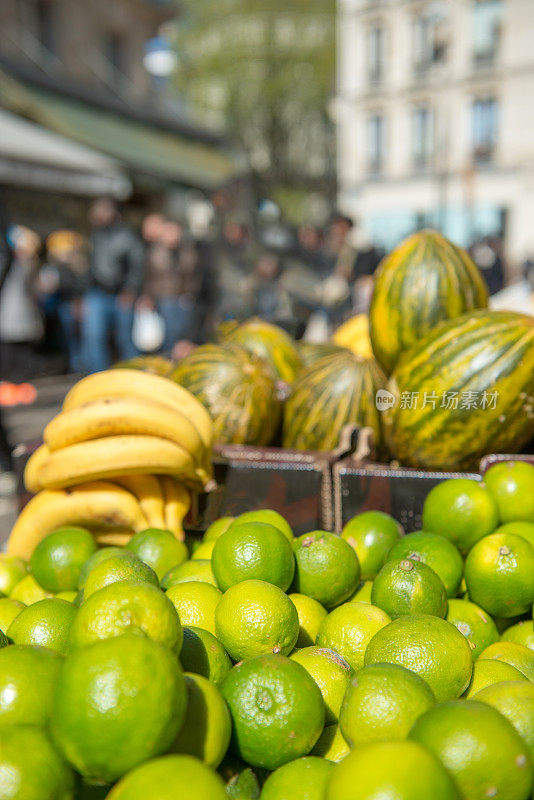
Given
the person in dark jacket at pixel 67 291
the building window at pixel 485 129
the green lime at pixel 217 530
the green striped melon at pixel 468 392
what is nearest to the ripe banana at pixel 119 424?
the green lime at pixel 217 530

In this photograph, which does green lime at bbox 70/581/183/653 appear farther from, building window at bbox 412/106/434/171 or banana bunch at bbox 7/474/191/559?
building window at bbox 412/106/434/171

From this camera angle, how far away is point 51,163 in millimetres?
9719

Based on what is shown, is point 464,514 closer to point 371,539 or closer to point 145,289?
point 371,539

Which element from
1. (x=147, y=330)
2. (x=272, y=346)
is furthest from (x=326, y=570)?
(x=147, y=330)

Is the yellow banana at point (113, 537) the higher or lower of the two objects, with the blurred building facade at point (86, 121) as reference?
lower

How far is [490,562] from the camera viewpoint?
1.80m

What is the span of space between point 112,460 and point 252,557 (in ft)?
2.31

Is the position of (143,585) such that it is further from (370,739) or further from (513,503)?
(513,503)

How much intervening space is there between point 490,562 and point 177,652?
892 mm

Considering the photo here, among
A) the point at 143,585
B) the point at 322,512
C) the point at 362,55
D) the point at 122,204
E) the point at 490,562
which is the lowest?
the point at 322,512

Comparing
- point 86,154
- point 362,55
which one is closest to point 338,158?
point 362,55

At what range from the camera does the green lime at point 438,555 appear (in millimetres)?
1875

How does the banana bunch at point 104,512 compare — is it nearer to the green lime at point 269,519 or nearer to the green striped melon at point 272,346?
the green lime at point 269,519

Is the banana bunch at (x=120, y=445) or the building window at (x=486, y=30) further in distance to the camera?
the building window at (x=486, y=30)
